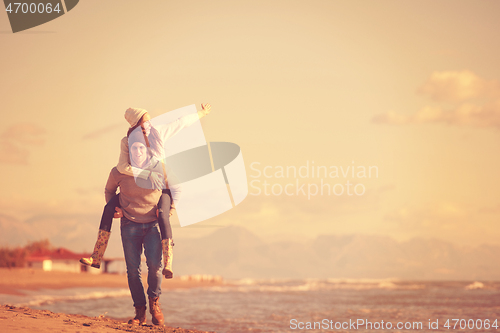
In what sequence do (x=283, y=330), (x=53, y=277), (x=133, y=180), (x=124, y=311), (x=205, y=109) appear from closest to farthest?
(x=133, y=180), (x=205, y=109), (x=283, y=330), (x=124, y=311), (x=53, y=277)

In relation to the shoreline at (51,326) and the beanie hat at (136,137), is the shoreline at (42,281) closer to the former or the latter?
the shoreline at (51,326)

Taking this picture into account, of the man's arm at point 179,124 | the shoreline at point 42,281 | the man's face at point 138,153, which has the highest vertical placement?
the man's arm at point 179,124

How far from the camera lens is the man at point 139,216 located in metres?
4.68

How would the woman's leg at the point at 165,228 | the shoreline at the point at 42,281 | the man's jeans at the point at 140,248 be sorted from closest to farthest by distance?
the woman's leg at the point at 165,228, the man's jeans at the point at 140,248, the shoreline at the point at 42,281

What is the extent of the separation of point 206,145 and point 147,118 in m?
0.75

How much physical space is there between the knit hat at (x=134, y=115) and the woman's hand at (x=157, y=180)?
23.7 inches

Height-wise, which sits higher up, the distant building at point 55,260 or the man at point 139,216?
the man at point 139,216

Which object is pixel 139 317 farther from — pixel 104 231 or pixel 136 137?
pixel 136 137

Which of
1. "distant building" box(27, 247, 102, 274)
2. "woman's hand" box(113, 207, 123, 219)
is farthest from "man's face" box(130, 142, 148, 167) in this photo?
"distant building" box(27, 247, 102, 274)

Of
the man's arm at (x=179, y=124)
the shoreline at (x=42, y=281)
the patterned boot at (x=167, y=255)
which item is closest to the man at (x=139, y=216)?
the patterned boot at (x=167, y=255)

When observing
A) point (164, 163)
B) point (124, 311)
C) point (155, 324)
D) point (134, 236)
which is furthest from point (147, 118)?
point (124, 311)

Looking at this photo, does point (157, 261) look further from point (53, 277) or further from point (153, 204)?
point (53, 277)

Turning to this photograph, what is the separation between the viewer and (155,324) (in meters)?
5.00

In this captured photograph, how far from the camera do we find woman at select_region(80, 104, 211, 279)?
4.65m
